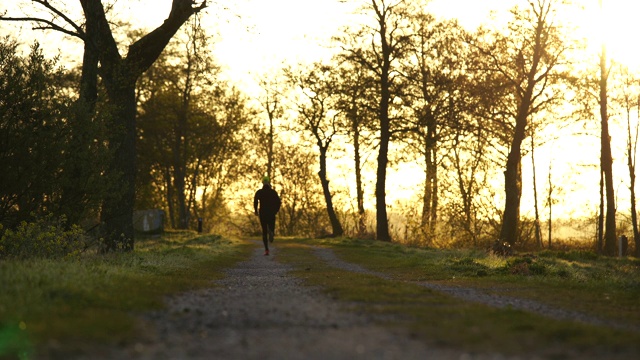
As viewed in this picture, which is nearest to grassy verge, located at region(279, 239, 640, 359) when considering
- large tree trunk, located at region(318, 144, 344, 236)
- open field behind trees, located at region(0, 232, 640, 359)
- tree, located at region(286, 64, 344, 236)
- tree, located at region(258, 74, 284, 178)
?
open field behind trees, located at region(0, 232, 640, 359)

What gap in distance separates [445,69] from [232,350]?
37.4m

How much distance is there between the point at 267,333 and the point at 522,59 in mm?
27731

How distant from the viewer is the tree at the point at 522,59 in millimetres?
33688

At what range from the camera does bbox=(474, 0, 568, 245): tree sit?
111 feet

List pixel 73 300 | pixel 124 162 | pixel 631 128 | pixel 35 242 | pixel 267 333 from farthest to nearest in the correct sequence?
pixel 631 128 → pixel 124 162 → pixel 35 242 → pixel 73 300 → pixel 267 333

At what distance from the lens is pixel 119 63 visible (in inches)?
1004

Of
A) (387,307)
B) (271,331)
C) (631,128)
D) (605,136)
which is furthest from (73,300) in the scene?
(631,128)

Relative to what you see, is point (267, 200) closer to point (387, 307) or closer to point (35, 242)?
point (35, 242)

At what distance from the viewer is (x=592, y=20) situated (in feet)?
113

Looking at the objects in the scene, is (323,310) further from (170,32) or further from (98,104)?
(170,32)

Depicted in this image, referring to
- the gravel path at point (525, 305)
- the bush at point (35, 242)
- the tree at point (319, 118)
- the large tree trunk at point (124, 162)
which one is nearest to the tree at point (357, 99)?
the tree at point (319, 118)

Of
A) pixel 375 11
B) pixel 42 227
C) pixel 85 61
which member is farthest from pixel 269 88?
pixel 42 227

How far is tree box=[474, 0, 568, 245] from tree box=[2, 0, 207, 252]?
13.2 metres

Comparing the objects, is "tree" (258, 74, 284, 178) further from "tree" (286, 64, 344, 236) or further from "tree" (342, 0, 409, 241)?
"tree" (342, 0, 409, 241)
